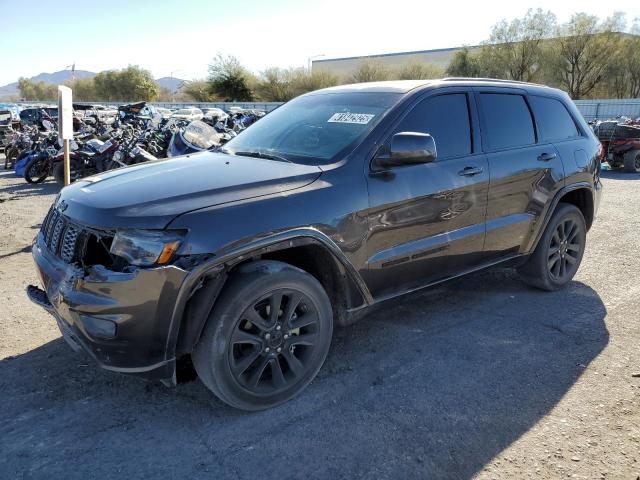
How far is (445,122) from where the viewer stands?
378 centimetres

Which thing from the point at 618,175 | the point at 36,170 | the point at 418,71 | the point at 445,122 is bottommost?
the point at 618,175

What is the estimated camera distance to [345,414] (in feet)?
9.75

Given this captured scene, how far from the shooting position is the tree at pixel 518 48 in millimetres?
42500

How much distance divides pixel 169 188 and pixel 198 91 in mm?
62548

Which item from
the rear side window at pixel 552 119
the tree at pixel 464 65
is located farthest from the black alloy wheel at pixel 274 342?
the tree at pixel 464 65

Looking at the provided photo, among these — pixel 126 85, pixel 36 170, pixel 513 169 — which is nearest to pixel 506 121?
pixel 513 169

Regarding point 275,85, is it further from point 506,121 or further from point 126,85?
point 506,121

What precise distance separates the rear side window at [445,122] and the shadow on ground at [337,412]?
1407 mm

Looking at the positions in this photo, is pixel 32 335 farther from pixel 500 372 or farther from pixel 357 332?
pixel 500 372

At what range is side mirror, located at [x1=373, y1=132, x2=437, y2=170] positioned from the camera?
3.17m

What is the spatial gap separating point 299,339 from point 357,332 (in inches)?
43.1

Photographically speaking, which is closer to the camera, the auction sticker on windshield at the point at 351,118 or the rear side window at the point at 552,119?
the auction sticker on windshield at the point at 351,118

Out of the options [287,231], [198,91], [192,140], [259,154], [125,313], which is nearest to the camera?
[125,313]

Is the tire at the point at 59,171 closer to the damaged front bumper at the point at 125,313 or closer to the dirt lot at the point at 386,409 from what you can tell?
the dirt lot at the point at 386,409
